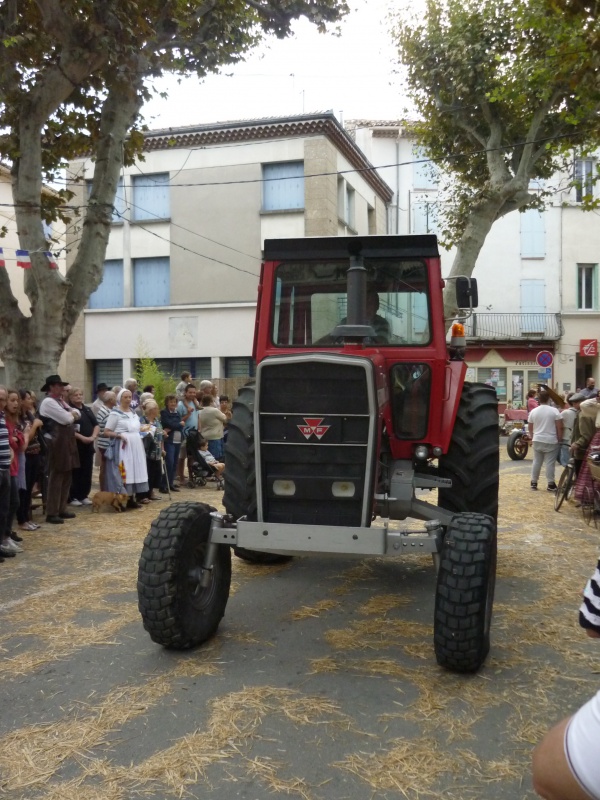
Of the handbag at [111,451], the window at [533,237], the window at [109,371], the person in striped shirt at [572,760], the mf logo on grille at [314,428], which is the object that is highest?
the window at [533,237]

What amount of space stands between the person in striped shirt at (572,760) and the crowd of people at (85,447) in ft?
20.5

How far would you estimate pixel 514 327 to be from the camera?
31.1 m

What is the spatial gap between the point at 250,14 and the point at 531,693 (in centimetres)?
1041

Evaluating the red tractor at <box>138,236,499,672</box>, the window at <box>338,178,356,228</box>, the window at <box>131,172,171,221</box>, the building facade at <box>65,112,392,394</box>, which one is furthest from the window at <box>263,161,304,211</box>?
the red tractor at <box>138,236,499,672</box>

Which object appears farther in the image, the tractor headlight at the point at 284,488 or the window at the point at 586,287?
the window at the point at 586,287

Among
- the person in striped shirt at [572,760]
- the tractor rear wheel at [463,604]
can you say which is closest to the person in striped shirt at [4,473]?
the tractor rear wheel at [463,604]

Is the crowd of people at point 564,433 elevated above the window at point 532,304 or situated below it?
below

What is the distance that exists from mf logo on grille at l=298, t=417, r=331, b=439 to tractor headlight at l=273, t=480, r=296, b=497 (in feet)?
1.00

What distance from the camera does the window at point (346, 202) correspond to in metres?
25.4

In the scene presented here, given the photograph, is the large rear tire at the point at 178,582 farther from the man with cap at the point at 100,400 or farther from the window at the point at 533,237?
the window at the point at 533,237

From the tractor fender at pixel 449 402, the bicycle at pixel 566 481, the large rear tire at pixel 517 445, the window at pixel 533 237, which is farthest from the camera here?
the window at pixel 533 237

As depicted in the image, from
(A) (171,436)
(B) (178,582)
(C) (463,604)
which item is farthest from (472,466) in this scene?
(A) (171,436)

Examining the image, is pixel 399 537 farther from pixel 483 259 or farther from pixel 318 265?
pixel 483 259

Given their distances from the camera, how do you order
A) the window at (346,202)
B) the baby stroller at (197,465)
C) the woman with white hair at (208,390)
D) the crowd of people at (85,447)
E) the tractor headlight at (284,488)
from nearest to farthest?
the tractor headlight at (284,488) → the crowd of people at (85,447) → the baby stroller at (197,465) → the woman with white hair at (208,390) → the window at (346,202)
